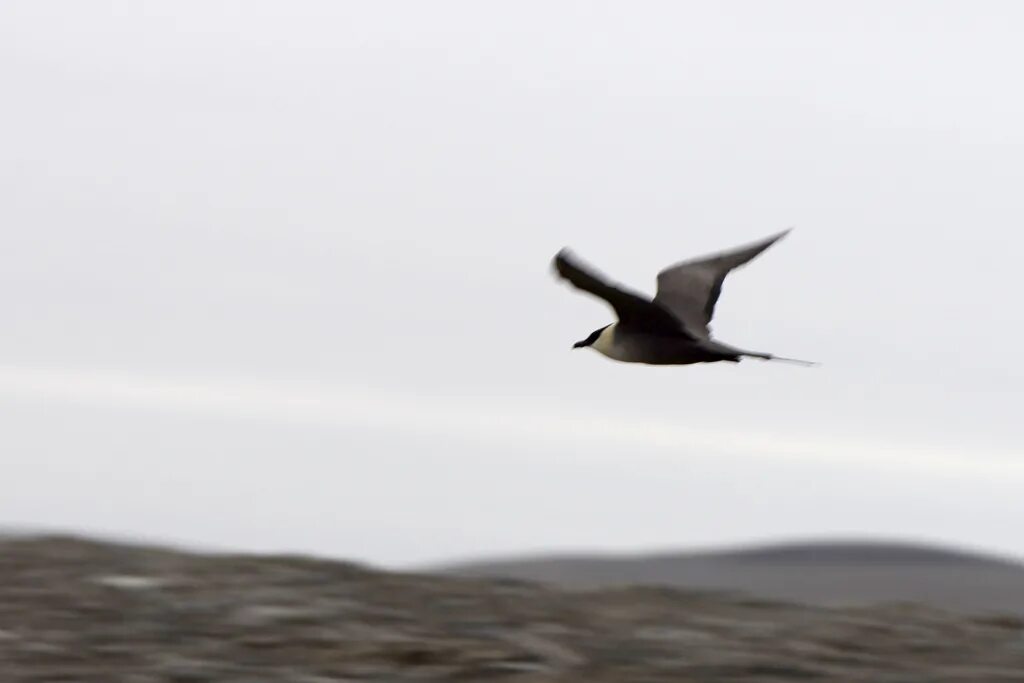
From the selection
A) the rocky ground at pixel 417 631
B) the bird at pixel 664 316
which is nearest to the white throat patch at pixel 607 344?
the bird at pixel 664 316

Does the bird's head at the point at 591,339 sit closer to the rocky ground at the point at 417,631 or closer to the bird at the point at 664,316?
the bird at the point at 664,316

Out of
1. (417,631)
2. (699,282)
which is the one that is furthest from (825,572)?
(417,631)

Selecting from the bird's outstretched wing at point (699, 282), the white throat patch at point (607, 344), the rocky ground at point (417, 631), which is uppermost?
the bird's outstretched wing at point (699, 282)

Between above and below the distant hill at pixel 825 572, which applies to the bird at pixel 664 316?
above

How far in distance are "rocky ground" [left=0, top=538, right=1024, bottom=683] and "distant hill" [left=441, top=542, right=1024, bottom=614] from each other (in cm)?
141

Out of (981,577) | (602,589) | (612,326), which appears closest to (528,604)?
(602,589)

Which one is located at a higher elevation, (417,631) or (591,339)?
(591,339)

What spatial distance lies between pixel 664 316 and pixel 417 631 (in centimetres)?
189

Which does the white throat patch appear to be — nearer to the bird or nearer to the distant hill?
the bird

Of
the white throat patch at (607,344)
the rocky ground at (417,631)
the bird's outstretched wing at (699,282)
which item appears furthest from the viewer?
the bird's outstretched wing at (699,282)

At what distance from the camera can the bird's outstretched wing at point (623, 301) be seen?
787 centimetres

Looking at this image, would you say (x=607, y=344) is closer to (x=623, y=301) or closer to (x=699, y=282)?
(x=623, y=301)

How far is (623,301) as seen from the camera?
8.57m

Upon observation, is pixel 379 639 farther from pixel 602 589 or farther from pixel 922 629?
pixel 922 629
